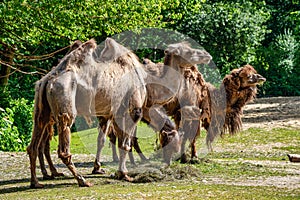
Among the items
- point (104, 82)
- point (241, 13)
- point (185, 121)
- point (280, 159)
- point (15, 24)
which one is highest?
point (241, 13)

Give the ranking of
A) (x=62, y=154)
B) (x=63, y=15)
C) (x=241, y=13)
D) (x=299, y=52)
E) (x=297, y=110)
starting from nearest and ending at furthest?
(x=62, y=154) < (x=63, y=15) < (x=297, y=110) < (x=241, y=13) < (x=299, y=52)

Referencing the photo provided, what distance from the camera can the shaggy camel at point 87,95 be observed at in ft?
31.5

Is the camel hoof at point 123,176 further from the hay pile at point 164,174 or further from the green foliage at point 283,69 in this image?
the green foliage at point 283,69

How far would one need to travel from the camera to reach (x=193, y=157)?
12719 mm

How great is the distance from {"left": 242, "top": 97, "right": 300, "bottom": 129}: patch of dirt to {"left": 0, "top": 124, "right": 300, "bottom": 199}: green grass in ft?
19.9

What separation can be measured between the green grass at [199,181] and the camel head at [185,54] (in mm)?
1864

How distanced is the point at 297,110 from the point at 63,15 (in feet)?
49.3

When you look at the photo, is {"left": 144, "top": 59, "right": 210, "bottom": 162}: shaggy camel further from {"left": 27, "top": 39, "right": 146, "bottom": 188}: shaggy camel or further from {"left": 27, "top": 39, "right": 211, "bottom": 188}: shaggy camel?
{"left": 27, "top": 39, "right": 211, "bottom": 188}: shaggy camel

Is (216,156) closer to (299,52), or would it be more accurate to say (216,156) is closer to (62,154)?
(62,154)

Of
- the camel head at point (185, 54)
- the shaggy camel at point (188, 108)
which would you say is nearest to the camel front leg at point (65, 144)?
the camel head at point (185, 54)

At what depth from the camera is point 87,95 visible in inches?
395

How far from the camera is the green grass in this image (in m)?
8.64

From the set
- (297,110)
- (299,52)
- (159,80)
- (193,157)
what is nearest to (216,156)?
(193,157)

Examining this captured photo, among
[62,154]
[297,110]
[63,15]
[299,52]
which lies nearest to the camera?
[62,154]
